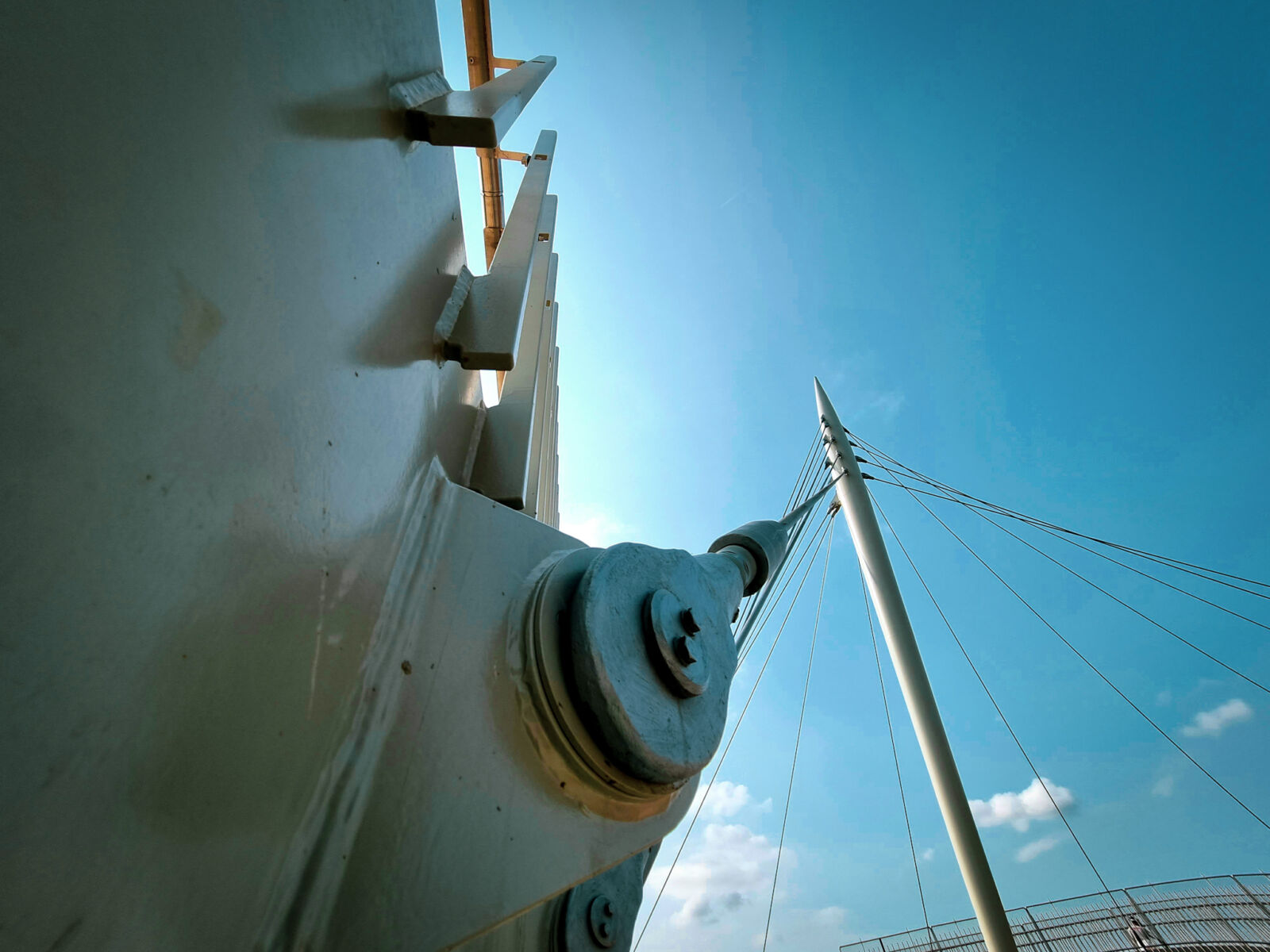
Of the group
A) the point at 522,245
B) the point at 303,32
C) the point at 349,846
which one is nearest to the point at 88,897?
the point at 349,846

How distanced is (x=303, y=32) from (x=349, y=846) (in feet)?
3.85

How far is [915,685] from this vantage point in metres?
7.72

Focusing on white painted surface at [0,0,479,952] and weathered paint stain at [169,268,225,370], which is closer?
white painted surface at [0,0,479,952]

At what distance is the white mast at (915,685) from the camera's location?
6270mm

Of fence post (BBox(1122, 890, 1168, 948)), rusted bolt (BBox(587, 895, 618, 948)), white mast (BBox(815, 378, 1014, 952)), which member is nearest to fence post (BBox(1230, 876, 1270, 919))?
fence post (BBox(1122, 890, 1168, 948))

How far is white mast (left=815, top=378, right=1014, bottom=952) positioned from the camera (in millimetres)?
6270

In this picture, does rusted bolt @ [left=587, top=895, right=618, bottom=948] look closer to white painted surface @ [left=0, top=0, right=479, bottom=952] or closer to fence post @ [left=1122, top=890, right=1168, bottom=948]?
white painted surface @ [left=0, top=0, right=479, bottom=952]

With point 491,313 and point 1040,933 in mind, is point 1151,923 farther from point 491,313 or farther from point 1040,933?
point 491,313

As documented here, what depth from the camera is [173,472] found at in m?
0.58

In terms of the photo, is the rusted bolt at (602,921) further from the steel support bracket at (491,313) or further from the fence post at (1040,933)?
the fence post at (1040,933)

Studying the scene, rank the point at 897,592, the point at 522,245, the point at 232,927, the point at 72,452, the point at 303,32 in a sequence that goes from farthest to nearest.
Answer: the point at 897,592 → the point at 522,245 → the point at 303,32 → the point at 232,927 → the point at 72,452

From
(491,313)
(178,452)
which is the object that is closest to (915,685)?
(491,313)

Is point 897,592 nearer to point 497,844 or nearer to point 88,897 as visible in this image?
point 497,844

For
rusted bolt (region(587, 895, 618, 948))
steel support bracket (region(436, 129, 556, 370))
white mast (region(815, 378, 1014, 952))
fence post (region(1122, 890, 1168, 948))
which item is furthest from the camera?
fence post (region(1122, 890, 1168, 948))
